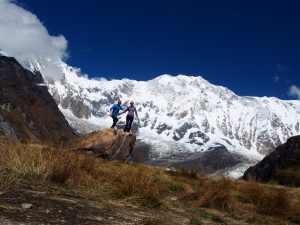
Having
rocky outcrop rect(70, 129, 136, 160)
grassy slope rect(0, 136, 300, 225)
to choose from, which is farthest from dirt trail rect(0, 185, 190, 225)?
rocky outcrop rect(70, 129, 136, 160)

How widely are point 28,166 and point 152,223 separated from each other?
4.46 meters

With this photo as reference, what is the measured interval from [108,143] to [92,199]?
24.5 metres

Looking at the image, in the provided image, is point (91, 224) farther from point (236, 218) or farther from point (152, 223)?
point (236, 218)

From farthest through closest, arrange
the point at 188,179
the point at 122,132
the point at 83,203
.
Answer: the point at 122,132 < the point at 188,179 < the point at 83,203

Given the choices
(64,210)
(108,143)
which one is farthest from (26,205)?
(108,143)

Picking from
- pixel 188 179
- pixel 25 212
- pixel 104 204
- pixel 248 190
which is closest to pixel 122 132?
pixel 188 179

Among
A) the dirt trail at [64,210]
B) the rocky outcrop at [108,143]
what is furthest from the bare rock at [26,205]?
the rocky outcrop at [108,143]

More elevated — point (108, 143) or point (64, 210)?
point (108, 143)

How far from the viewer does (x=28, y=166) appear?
13492mm

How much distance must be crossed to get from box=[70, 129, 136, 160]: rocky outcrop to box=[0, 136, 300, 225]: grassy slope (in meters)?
18.2

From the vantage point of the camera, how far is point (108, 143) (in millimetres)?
37094

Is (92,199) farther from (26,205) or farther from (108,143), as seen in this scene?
(108,143)

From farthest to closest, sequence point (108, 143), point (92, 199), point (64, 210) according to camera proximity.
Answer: point (108, 143) < point (92, 199) < point (64, 210)

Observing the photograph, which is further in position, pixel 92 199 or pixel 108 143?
pixel 108 143
